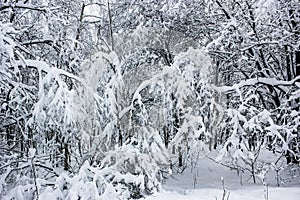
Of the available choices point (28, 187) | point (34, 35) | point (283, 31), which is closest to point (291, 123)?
point (283, 31)

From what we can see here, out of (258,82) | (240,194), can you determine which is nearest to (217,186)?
(240,194)

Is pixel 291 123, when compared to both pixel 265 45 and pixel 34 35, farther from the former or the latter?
pixel 34 35

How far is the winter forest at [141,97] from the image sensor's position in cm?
607

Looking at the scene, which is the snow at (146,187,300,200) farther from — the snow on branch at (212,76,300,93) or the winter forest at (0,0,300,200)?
the snow on branch at (212,76,300,93)

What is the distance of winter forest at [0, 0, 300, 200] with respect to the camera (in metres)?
6.07

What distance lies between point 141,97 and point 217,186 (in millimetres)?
2345

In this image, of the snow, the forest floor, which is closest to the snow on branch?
the forest floor

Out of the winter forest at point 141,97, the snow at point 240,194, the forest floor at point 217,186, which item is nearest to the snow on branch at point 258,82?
the winter forest at point 141,97

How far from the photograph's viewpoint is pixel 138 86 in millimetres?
7398

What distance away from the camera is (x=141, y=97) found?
7344mm

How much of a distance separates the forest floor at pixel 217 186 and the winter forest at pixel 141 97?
0.19 ft

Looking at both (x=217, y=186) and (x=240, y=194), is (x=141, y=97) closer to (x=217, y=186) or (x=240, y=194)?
(x=217, y=186)

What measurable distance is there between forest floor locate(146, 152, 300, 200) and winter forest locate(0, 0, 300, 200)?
6 centimetres

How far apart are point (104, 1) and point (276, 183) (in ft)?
18.4
